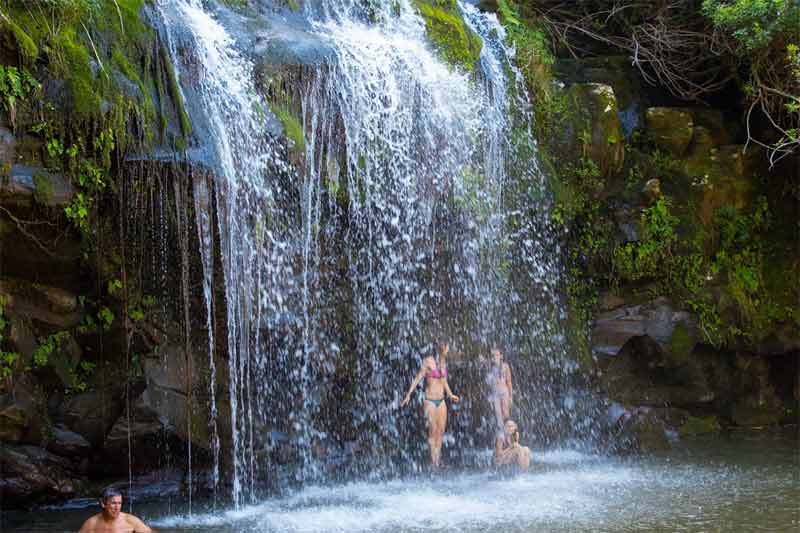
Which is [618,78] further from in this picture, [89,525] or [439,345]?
[89,525]

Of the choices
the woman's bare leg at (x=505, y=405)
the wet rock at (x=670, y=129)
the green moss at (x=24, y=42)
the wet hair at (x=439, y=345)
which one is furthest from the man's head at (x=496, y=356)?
the green moss at (x=24, y=42)

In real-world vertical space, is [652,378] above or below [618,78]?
below

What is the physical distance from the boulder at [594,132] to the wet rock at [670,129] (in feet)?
2.44

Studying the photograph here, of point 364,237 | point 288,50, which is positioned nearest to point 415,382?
point 364,237

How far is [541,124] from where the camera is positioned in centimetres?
1216

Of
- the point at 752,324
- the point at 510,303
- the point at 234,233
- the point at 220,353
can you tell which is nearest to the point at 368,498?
the point at 220,353

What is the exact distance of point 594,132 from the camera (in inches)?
478

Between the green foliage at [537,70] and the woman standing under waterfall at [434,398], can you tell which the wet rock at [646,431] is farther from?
the green foliage at [537,70]

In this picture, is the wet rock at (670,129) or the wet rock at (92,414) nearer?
the wet rock at (92,414)

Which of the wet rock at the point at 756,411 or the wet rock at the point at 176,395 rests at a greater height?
the wet rock at the point at 176,395

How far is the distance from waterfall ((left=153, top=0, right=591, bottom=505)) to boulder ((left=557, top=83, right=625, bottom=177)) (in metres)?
0.67

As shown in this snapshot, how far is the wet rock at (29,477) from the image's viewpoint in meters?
8.31

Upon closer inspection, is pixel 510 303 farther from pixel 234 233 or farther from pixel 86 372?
pixel 86 372

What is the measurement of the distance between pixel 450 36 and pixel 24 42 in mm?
5831
